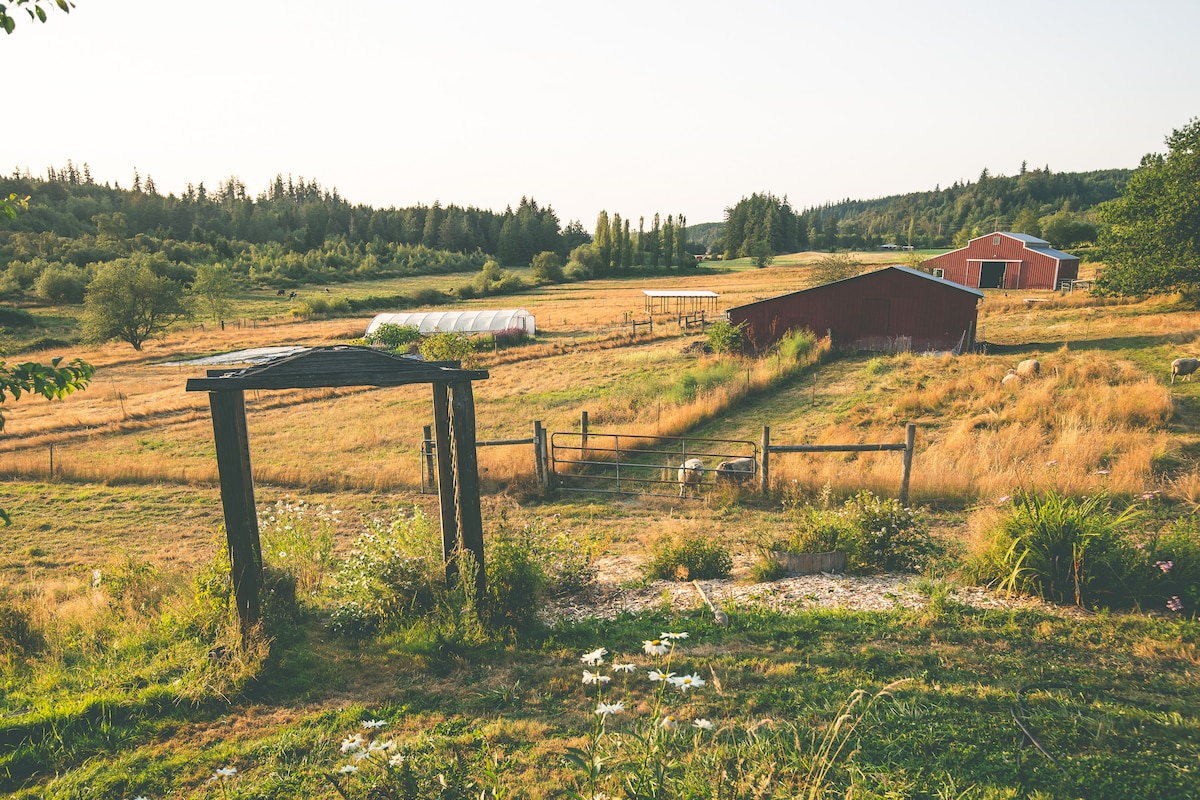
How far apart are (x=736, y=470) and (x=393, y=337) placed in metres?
31.3

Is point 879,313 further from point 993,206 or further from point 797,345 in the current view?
point 993,206

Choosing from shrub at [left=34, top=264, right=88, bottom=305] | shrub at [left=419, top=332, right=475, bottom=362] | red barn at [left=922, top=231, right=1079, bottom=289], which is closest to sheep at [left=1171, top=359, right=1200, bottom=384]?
shrub at [left=419, top=332, right=475, bottom=362]

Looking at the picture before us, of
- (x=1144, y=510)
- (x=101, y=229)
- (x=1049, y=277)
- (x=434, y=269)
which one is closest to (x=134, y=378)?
(x=1144, y=510)

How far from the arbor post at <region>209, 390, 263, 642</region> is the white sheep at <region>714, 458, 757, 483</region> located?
8.23 meters

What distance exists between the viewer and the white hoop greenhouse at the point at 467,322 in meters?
41.2

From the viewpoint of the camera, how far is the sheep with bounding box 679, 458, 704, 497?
491 inches

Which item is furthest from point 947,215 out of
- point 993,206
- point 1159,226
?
point 1159,226

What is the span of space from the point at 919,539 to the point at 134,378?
3798 centimetres

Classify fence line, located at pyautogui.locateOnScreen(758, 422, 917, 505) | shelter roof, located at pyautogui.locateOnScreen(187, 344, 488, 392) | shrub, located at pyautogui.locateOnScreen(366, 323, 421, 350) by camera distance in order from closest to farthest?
shelter roof, located at pyautogui.locateOnScreen(187, 344, 488, 392)
fence line, located at pyautogui.locateOnScreen(758, 422, 917, 505)
shrub, located at pyautogui.locateOnScreen(366, 323, 421, 350)

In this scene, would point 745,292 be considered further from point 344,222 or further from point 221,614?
point 344,222

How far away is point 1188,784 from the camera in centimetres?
357

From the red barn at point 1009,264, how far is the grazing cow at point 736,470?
154ft

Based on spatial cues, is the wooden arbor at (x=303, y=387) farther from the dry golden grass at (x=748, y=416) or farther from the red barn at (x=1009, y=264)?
the red barn at (x=1009, y=264)

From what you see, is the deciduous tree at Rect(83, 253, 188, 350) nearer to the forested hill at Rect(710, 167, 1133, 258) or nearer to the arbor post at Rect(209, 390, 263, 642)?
the arbor post at Rect(209, 390, 263, 642)
